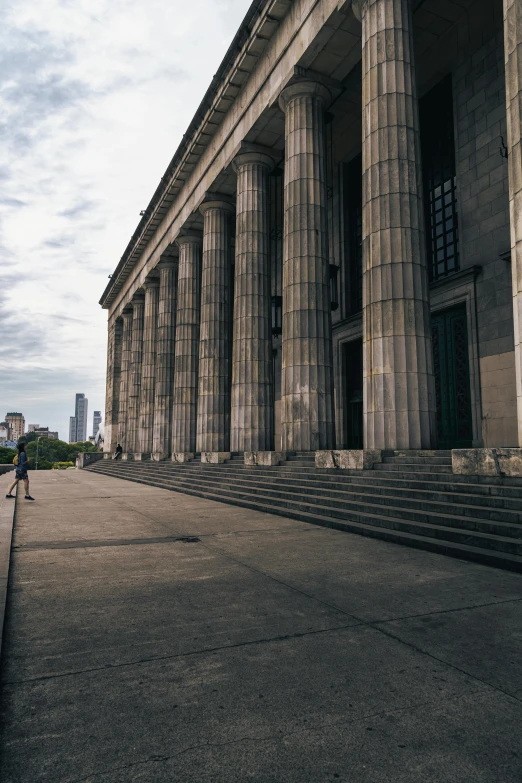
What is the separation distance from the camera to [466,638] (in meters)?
4.16

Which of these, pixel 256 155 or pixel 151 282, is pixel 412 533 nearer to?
pixel 256 155

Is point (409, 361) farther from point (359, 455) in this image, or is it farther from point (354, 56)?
point (354, 56)

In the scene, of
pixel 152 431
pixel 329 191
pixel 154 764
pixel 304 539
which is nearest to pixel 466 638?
pixel 154 764

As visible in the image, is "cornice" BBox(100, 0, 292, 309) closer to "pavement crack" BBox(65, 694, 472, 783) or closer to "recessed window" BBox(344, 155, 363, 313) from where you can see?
"recessed window" BBox(344, 155, 363, 313)

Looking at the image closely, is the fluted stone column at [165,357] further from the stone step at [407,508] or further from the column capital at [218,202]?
the stone step at [407,508]

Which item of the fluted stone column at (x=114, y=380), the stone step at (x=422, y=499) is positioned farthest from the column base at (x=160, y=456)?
the fluted stone column at (x=114, y=380)

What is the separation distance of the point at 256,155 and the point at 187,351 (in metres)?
12.2

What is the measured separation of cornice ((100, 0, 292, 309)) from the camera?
20094 millimetres

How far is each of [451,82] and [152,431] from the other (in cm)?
2810

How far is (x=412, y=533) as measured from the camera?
855 cm

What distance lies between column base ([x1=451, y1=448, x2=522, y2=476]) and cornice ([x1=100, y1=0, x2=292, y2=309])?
1841 cm

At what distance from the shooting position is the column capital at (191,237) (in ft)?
106

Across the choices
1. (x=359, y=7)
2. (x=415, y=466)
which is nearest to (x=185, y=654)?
(x=415, y=466)

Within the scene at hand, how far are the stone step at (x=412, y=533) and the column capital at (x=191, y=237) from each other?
2288 cm
